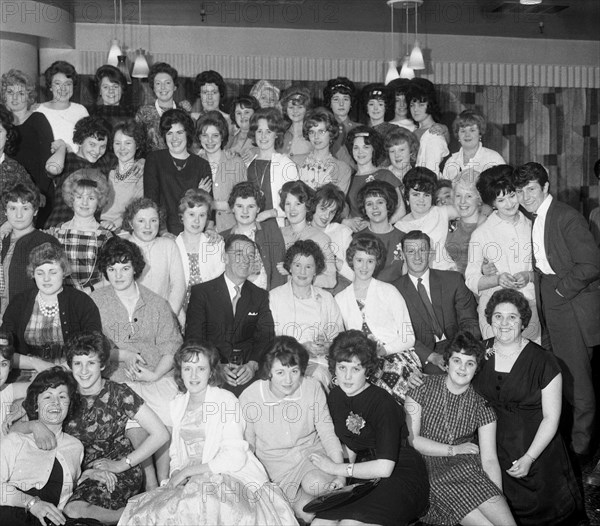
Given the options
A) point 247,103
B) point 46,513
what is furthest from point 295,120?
point 46,513

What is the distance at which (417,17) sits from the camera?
7.98 meters

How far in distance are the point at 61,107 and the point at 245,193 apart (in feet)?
4.40

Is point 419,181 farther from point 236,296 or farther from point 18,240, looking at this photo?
point 18,240

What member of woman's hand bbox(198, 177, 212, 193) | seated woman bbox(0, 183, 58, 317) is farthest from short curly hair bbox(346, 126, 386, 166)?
seated woman bbox(0, 183, 58, 317)

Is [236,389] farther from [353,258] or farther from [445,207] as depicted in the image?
[445,207]

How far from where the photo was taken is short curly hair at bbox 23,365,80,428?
343cm

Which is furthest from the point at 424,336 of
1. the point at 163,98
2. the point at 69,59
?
the point at 69,59

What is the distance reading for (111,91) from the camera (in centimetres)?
526

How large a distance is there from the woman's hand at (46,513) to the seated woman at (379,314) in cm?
144

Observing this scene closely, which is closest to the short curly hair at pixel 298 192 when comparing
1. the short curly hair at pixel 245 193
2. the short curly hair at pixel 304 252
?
the short curly hair at pixel 245 193

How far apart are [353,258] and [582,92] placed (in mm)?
4848

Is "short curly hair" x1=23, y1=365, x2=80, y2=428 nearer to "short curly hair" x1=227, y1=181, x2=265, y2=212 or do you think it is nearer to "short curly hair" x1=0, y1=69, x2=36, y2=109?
"short curly hair" x1=227, y1=181, x2=265, y2=212

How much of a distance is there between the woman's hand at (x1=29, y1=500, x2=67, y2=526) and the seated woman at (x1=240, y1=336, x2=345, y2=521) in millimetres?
777

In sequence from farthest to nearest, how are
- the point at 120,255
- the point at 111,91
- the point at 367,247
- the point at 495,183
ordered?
1. the point at 111,91
2. the point at 495,183
3. the point at 367,247
4. the point at 120,255
